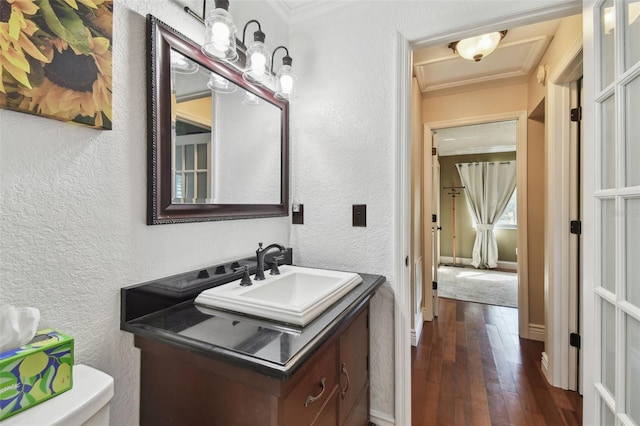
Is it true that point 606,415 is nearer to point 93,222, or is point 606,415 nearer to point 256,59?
point 93,222

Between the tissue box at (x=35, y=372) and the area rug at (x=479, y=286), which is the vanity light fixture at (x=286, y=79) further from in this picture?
the area rug at (x=479, y=286)

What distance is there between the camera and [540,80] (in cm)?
210

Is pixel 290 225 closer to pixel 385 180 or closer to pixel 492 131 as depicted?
pixel 385 180

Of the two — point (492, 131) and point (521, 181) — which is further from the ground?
point (492, 131)

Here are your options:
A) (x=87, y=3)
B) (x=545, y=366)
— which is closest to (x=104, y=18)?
(x=87, y=3)

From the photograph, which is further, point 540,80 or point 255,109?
point 540,80

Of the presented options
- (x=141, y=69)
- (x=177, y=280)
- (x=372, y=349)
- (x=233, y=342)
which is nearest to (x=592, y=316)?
(x=372, y=349)

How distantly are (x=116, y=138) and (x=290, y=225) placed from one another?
3.34 ft

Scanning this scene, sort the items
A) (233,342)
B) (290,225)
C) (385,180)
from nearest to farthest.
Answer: (233,342) → (385,180) → (290,225)

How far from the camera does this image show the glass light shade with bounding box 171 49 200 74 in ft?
3.42

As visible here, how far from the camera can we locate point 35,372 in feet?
1.89

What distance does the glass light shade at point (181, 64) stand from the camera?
1.04m

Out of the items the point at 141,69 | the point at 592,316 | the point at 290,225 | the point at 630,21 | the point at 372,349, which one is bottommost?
the point at 372,349

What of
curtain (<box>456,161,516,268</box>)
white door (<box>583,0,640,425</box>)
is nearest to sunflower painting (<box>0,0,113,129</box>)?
white door (<box>583,0,640,425</box>)
